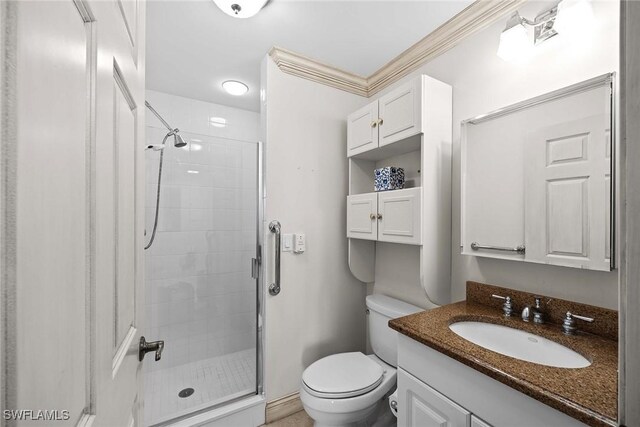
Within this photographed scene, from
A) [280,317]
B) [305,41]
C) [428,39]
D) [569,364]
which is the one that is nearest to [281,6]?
[305,41]

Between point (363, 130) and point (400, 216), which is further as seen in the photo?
point (363, 130)

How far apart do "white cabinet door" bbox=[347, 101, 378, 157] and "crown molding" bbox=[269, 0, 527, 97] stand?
0.38 meters

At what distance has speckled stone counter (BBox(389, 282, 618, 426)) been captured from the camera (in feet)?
2.14

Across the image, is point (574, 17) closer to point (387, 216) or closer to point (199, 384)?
point (387, 216)

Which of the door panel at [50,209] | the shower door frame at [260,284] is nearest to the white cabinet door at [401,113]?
the shower door frame at [260,284]

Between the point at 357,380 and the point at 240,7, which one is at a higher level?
the point at 240,7

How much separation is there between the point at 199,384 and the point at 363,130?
2.12 metres

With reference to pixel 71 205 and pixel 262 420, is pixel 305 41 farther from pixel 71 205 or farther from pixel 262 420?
pixel 262 420

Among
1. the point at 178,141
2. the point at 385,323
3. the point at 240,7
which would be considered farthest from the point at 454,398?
the point at 178,141

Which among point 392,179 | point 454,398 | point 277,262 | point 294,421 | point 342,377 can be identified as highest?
point 392,179

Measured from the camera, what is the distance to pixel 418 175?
5.56 ft

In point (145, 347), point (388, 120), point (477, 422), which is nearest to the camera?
point (145, 347)

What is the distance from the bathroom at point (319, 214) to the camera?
12.4 inches

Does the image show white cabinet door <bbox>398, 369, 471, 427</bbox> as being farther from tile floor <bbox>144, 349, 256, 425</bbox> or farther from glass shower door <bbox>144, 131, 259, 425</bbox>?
glass shower door <bbox>144, 131, 259, 425</bbox>
